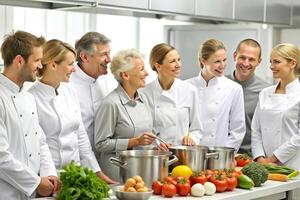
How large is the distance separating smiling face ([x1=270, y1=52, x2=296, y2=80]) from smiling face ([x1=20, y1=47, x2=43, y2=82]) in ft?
5.03

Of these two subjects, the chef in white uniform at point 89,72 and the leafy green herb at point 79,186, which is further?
the chef in white uniform at point 89,72

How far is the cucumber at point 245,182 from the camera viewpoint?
9.46ft

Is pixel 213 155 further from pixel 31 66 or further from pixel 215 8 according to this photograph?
pixel 215 8

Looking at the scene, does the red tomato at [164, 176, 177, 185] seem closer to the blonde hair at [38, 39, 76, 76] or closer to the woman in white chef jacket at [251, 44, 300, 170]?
the blonde hair at [38, 39, 76, 76]

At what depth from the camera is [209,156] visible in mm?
2980

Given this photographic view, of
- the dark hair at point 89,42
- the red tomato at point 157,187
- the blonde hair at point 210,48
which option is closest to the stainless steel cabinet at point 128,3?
the dark hair at point 89,42

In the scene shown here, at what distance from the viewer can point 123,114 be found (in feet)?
10.5

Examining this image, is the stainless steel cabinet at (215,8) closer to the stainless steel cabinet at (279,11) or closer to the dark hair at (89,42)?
the stainless steel cabinet at (279,11)

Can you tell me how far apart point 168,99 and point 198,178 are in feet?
2.64

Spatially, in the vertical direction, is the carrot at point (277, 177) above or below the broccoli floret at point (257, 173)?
below

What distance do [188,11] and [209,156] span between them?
50.6 inches

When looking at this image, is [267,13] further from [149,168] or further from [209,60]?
[149,168]

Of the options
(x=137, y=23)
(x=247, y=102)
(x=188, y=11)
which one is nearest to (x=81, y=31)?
(x=137, y=23)

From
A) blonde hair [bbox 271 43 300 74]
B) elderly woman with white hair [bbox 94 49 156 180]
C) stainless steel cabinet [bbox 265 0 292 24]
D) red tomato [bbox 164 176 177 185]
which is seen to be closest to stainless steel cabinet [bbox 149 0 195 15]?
elderly woman with white hair [bbox 94 49 156 180]
